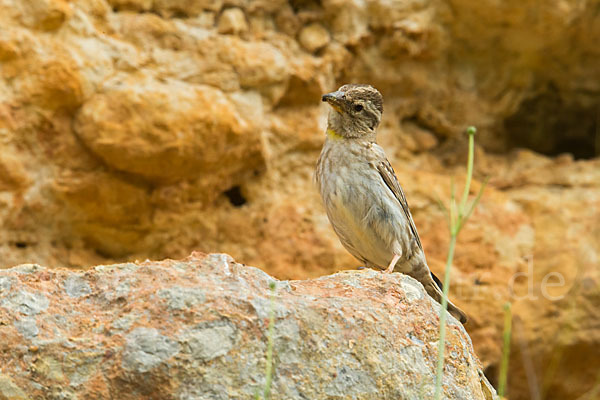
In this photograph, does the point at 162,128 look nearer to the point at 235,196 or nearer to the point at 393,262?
the point at 235,196

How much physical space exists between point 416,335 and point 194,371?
1.05 meters

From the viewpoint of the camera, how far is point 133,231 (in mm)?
6816

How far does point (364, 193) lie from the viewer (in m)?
5.30

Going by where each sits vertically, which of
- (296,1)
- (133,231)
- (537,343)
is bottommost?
(537,343)

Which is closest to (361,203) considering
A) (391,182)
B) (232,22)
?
(391,182)

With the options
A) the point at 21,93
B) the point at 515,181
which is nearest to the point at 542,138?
the point at 515,181

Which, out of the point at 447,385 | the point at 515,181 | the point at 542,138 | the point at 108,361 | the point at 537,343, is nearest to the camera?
the point at 108,361

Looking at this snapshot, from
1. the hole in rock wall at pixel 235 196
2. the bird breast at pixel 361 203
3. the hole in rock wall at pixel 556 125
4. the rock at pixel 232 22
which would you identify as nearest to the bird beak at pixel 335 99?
the bird breast at pixel 361 203

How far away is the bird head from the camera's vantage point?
5.57 metres

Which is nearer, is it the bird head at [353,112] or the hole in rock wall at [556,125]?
the bird head at [353,112]

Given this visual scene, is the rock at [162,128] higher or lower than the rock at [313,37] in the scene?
lower

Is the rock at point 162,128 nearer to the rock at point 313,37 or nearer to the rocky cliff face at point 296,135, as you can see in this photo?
the rocky cliff face at point 296,135

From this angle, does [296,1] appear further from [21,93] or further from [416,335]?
[416,335]

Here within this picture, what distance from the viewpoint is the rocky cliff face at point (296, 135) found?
628 centimetres
